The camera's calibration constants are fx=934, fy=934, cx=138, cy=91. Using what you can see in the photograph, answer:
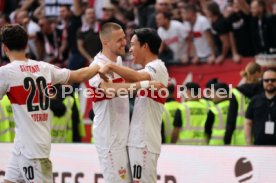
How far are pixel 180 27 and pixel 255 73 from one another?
3759 mm

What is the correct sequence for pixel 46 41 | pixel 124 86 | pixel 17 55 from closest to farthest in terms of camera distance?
pixel 17 55 < pixel 124 86 < pixel 46 41

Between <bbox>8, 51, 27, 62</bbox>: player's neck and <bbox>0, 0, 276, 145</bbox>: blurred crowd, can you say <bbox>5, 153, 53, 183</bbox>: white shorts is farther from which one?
<bbox>0, 0, 276, 145</bbox>: blurred crowd

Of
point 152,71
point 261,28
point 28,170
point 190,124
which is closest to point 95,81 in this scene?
point 152,71

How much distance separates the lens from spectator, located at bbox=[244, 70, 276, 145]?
14664mm

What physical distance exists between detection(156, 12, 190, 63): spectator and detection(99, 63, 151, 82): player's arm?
8.02 meters

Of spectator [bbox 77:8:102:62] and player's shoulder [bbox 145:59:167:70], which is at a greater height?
spectator [bbox 77:8:102:62]

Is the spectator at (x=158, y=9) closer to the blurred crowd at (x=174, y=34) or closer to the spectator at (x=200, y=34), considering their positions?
the blurred crowd at (x=174, y=34)

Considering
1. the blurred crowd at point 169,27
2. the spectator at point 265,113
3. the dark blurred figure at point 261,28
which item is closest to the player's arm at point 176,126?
the spectator at point 265,113

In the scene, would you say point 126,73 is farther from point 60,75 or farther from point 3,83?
point 3,83

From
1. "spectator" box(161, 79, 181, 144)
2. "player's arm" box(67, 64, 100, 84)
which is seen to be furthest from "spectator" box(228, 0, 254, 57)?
"player's arm" box(67, 64, 100, 84)

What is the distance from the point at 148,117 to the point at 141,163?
1.87 feet

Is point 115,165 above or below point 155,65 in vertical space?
below

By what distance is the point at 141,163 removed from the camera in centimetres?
1141

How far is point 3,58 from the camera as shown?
21750 mm
